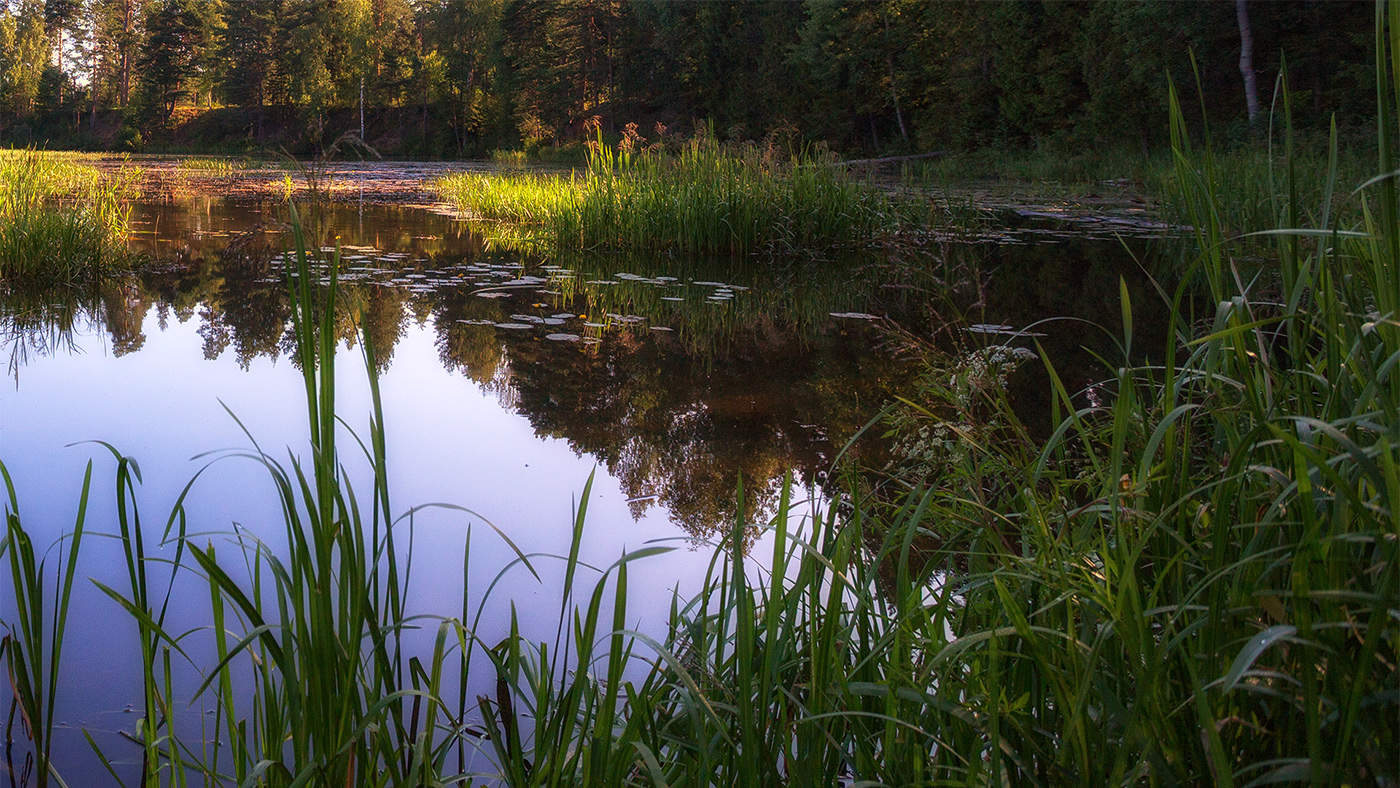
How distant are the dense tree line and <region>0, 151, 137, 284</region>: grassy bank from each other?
8577 mm

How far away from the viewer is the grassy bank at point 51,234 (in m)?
5.34

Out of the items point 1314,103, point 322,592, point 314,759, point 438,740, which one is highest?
point 1314,103

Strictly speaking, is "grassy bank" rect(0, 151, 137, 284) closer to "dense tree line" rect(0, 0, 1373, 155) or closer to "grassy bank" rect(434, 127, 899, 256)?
"grassy bank" rect(434, 127, 899, 256)

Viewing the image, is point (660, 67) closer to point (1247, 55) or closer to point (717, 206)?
point (1247, 55)

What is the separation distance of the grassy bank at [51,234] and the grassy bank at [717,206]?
3277 millimetres

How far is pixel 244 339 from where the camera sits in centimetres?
444

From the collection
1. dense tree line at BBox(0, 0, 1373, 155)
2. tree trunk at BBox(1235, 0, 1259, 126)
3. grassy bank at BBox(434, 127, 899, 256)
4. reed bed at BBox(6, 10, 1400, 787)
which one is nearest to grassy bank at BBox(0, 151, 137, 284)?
grassy bank at BBox(434, 127, 899, 256)

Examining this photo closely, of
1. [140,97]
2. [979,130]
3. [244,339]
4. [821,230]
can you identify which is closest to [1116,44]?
[979,130]

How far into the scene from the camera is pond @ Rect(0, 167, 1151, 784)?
84.1 inches

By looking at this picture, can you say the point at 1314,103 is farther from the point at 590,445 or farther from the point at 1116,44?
the point at 590,445

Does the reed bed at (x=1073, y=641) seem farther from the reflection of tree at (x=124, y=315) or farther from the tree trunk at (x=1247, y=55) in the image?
the tree trunk at (x=1247, y=55)

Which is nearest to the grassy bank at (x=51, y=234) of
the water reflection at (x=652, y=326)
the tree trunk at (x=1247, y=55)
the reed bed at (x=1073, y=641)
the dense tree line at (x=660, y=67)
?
the water reflection at (x=652, y=326)

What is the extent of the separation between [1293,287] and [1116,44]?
20.7 metres

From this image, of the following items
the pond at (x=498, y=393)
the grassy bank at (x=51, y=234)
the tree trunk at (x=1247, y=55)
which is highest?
the tree trunk at (x=1247, y=55)
